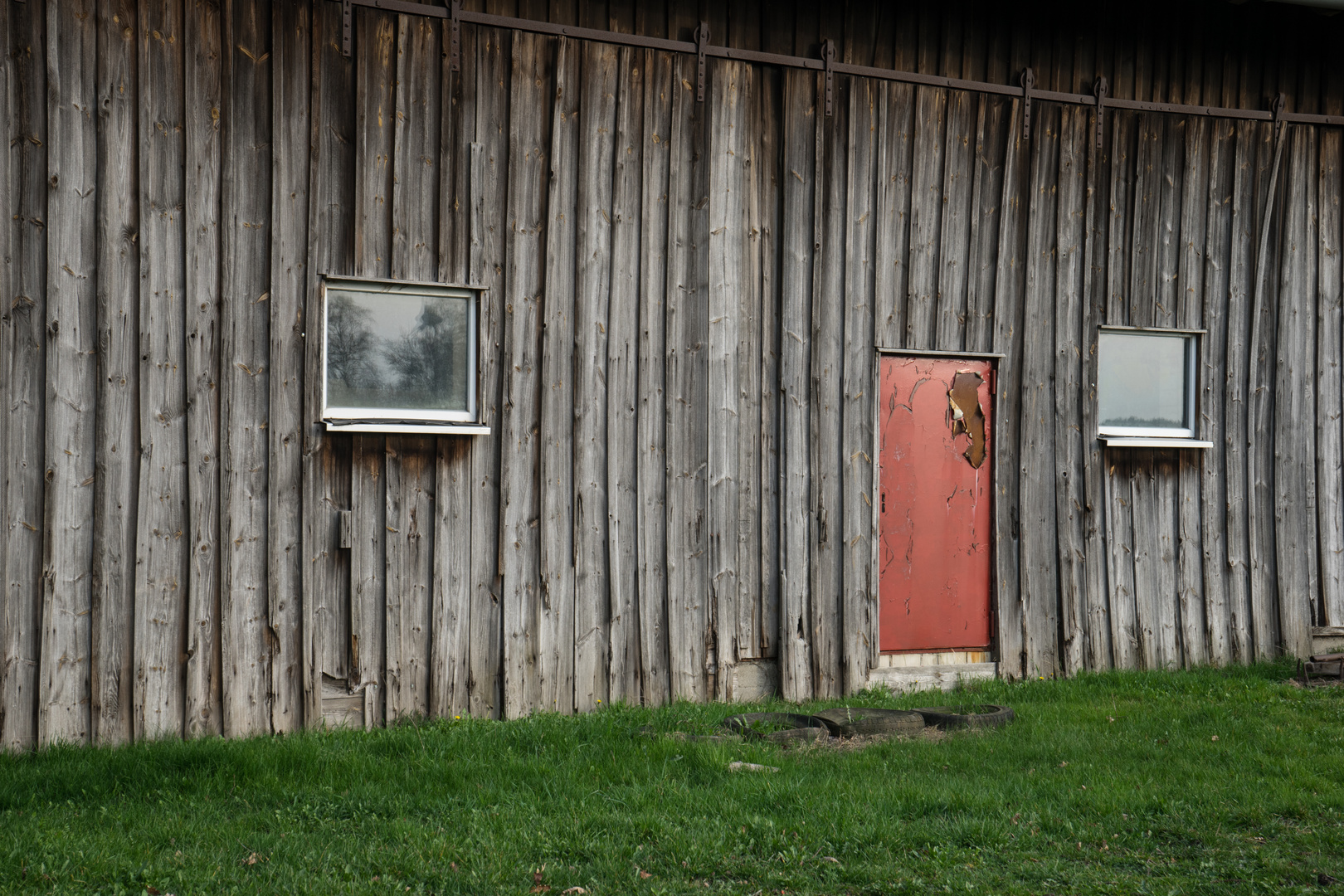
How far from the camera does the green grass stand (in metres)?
4.11

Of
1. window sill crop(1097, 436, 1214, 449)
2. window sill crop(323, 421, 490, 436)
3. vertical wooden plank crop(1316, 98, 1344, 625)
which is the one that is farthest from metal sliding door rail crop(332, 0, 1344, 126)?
window sill crop(1097, 436, 1214, 449)

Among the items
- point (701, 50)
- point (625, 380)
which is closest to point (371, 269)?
point (625, 380)

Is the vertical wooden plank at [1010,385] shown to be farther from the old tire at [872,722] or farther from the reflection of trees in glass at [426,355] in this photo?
the reflection of trees in glass at [426,355]

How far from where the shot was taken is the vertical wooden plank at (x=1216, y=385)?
29.0ft

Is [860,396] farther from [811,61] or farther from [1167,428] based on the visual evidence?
[1167,428]

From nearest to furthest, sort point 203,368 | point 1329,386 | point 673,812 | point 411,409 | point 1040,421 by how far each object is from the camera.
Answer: point 673,812 < point 203,368 < point 411,409 < point 1040,421 < point 1329,386

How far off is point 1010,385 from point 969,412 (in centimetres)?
38

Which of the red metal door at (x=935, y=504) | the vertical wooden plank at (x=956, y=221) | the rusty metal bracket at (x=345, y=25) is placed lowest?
the red metal door at (x=935, y=504)

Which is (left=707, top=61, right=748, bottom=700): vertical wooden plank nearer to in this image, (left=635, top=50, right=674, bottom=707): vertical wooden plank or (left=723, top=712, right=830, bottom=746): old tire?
(left=635, top=50, right=674, bottom=707): vertical wooden plank

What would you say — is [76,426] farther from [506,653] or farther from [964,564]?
[964,564]

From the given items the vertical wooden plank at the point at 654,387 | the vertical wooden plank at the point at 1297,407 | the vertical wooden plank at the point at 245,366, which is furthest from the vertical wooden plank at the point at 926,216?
the vertical wooden plank at the point at 245,366

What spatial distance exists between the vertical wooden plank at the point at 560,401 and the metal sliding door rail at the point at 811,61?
294 millimetres

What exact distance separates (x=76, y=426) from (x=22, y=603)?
97 cm

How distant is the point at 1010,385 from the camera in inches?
331
